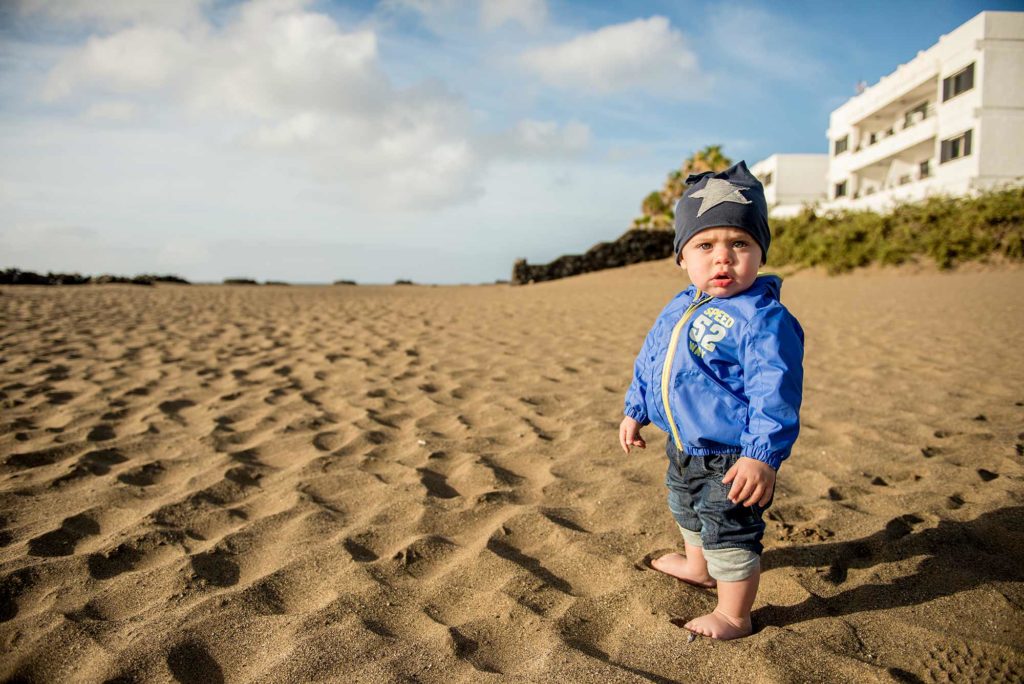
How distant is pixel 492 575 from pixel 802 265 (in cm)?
1822

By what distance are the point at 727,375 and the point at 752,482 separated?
1.10 feet

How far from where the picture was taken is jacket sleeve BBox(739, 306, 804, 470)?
5.57 ft

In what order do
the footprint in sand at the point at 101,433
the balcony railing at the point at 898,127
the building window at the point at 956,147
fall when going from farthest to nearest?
the balcony railing at the point at 898,127 → the building window at the point at 956,147 → the footprint in sand at the point at 101,433

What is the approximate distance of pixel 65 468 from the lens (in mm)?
3143

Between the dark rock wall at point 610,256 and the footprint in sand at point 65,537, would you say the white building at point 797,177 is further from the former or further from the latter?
the footprint in sand at point 65,537

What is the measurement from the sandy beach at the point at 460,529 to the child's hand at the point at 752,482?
417 millimetres

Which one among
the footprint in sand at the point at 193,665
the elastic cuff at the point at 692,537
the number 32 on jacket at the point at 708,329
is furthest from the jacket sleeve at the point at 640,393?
the footprint in sand at the point at 193,665

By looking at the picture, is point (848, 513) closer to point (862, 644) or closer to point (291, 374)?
point (862, 644)

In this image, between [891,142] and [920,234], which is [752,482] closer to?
[920,234]

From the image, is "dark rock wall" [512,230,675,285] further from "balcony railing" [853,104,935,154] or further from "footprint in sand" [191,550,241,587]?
"footprint in sand" [191,550,241,587]

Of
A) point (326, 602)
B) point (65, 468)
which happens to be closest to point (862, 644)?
point (326, 602)

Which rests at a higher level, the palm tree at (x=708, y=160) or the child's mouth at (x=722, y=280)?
the palm tree at (x=708, y=160)

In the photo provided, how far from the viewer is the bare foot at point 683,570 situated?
215 cm

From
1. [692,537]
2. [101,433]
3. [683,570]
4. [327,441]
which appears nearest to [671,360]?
[692,537]
